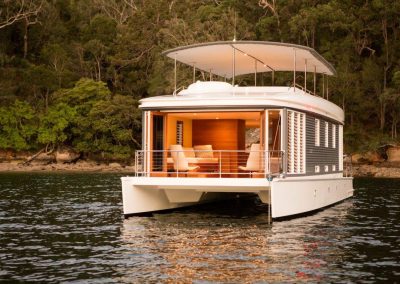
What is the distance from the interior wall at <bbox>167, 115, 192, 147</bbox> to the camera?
65.3 ft

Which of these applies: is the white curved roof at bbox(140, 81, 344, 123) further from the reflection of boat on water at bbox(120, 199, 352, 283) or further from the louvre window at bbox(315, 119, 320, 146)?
the reflection of boat on water at bbox(120, 199, 352, 283)

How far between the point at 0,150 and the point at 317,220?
48.6 m

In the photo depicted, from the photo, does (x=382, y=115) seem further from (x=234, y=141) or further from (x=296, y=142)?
(x=296, y=142)

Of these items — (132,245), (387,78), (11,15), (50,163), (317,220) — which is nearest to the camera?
(132,245)

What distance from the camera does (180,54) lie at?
67.5ft

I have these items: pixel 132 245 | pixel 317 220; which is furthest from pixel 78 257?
pixel 317 220

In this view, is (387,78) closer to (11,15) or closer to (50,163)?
(50,163)

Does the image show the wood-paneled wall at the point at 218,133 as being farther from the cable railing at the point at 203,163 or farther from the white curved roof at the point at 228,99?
the white curved roof at the point at 228,99

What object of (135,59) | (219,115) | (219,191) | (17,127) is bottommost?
(219,191)

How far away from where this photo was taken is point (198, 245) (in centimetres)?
1356

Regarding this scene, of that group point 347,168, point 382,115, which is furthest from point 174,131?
point 382,115

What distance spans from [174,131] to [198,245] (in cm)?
738

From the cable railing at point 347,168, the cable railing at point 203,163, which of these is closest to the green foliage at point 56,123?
the cable railing at point 347,168

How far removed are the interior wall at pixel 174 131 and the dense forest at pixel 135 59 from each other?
30749 mm
